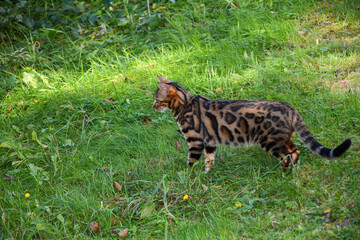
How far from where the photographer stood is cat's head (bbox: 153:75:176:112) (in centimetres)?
511

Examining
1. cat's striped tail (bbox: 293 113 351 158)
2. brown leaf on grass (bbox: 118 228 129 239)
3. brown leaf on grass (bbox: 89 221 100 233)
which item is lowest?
brown leaf on grass (bbox: 118 228 129 239)

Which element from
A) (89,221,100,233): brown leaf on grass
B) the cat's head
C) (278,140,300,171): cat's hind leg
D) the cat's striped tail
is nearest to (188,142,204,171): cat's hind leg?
the cat's head

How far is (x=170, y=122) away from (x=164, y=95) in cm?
85

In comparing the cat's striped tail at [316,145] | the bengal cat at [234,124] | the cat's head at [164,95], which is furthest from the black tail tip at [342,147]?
the cat's head at [164,95]

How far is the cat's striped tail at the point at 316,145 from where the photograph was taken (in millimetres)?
3904

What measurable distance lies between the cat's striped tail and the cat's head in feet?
4.98

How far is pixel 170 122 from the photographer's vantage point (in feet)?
19.5

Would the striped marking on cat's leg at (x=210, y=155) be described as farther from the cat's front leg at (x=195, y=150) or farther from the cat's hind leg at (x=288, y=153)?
the cat's hind leg at (x=288, y=153)

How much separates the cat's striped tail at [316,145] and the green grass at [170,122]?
253 mm

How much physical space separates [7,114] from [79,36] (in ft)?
8.03

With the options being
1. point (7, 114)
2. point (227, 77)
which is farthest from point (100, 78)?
point (227, 77)

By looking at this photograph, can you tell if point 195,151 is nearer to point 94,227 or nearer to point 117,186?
point 117,186

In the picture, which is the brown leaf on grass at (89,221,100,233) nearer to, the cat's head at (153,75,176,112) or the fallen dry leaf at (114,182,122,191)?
the fallen dry leaf at (114,182,122,191)

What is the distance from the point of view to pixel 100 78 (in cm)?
703
